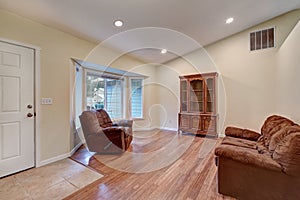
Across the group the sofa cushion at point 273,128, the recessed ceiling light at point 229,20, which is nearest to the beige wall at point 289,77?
the sofa cushion at point 273,128

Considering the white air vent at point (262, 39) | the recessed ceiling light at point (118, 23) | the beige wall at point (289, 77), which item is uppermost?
the white air vent at point (262, 39)

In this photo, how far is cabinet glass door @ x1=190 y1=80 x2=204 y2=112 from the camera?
16.2ft

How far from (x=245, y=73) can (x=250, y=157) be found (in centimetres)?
344

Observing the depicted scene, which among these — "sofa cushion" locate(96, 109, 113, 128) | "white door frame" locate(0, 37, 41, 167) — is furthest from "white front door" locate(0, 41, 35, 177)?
"sofa cushion" locate(96, 109, 113, 128)

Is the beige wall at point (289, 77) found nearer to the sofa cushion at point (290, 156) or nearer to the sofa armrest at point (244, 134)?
the sofa armrest at point (244, 134)

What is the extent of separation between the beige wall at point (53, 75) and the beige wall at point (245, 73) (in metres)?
4.01

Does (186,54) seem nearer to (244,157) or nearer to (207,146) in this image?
(207,146)

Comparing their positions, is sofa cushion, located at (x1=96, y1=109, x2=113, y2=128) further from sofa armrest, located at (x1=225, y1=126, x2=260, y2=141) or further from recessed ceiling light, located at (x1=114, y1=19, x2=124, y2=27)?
sofa armrest, located at (x1=225, y1=126, x2=260, y2=141)

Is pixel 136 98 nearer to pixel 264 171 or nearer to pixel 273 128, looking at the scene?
pixel 273 128

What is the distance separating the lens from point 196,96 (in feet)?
16.6

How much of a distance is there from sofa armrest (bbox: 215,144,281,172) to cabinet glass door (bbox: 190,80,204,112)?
312 centimetres

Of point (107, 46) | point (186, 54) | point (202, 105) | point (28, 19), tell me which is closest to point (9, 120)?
point (28, 19)

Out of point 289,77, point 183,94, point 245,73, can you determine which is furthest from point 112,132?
point 245,73

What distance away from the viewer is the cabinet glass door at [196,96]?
4932 millimetres
